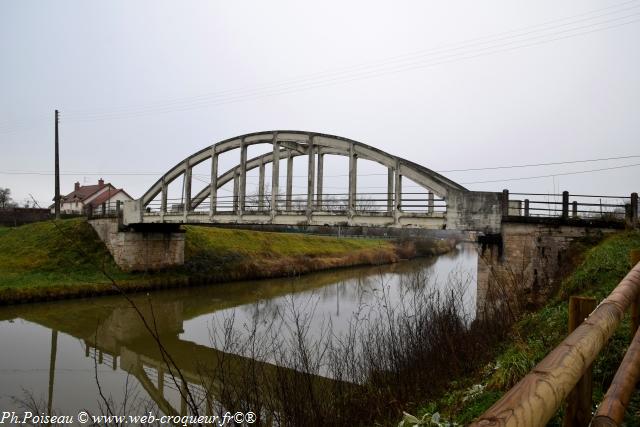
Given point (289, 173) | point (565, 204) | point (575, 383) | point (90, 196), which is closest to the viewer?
point (575, 383)

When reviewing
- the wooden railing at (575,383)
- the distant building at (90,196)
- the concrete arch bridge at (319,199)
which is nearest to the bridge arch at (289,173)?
the concrete arch bridge at (319,199)

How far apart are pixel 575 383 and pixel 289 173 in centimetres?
1868

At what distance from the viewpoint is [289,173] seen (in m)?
19.7

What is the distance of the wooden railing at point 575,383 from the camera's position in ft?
3.68

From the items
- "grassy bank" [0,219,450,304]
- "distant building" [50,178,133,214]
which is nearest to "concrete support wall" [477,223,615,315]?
"grassy bank" [0,219,450,304]

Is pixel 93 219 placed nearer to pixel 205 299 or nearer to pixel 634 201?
pixel 205 299

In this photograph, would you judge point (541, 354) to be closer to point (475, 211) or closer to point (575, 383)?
point (575, 383)

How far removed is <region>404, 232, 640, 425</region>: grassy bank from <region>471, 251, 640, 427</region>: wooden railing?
58.3 inches

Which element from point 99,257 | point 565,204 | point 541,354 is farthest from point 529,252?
point 99,257

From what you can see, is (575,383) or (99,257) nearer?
(575,383)

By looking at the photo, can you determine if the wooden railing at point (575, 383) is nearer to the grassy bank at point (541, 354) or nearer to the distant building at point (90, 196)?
the grassy bank at point (541, 354)

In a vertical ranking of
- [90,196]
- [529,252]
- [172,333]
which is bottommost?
[172,333]

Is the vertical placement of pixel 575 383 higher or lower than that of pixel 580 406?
higher

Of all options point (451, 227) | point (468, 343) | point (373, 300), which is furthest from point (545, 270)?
point (373, 300)
